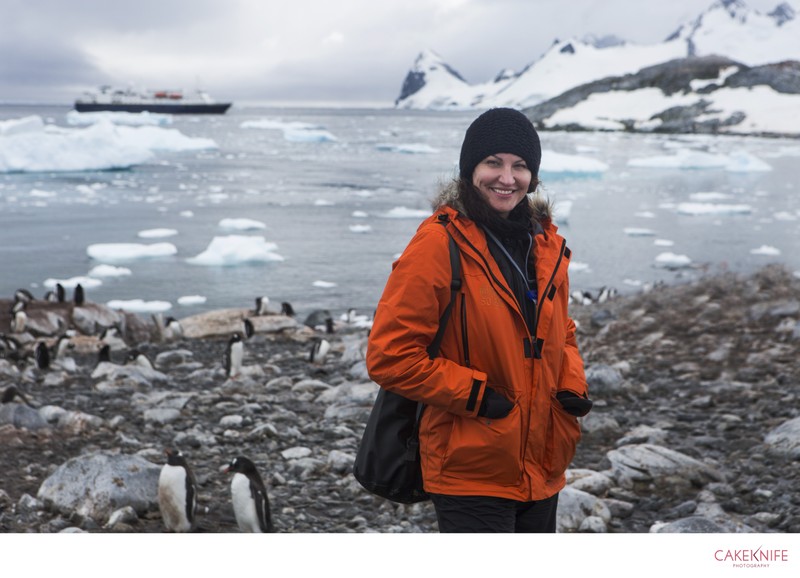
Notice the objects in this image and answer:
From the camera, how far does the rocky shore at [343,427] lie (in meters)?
2.47

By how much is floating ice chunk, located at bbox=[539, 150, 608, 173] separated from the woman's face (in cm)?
Answer: 1830

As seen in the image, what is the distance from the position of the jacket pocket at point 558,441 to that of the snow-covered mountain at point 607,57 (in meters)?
24.0

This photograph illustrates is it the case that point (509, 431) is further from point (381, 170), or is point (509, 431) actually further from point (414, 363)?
point (381, 170)

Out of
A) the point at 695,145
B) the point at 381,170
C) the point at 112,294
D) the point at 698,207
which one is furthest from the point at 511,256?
the point at 695,145

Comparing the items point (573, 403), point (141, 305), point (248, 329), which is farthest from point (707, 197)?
point (573, 403)

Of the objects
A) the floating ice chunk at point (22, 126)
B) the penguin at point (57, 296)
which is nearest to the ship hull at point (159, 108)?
the floating ice chunk at point (22, 126)

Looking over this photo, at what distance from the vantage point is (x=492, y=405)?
124 centimetres

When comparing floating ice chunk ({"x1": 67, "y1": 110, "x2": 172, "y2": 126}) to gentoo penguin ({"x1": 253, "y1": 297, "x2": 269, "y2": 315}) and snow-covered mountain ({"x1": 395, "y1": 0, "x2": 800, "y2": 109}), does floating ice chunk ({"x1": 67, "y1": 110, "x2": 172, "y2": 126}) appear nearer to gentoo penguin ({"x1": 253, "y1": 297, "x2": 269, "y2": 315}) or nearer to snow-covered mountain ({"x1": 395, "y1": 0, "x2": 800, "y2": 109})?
snow-covered mountain ({"x1": 395, "y1": 0, "x2": 800, "y2": 109})

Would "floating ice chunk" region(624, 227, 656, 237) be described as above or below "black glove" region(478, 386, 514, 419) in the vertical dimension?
below

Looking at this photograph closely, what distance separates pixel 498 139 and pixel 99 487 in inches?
72.5

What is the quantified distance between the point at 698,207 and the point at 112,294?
446 inches

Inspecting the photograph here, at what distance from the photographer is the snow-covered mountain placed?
25000 millimetres

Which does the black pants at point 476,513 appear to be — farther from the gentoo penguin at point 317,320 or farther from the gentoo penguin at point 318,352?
the gentoo penguin at point 317,320

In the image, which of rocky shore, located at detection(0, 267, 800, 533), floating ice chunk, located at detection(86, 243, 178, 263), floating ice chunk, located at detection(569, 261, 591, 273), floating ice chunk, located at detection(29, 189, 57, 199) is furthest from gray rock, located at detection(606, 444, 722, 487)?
floating ice chunk, located at detection(29, 189, 57, 199)
